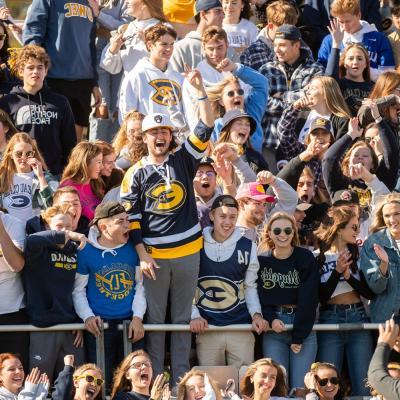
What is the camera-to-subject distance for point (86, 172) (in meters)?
13.8

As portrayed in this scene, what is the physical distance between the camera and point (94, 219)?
1299cm

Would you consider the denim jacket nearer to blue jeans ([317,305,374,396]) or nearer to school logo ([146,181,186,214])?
blue jeans ([317,305,374,396])

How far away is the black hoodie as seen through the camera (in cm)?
1498

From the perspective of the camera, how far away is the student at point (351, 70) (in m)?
16.2

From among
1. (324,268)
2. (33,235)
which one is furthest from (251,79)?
(33,235)

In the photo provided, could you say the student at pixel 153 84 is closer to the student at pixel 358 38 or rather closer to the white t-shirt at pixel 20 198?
the white t-shirt at pixel 20 198

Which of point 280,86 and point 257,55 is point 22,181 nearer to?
point 280,86

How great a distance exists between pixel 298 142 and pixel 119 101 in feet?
6.52

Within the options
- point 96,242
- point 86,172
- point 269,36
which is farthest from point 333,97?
point 96,242

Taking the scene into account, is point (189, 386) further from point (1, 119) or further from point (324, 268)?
point (1, 119)

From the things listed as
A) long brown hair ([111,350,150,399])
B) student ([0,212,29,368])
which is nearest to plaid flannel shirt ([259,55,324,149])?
student ([0,212,29,368])

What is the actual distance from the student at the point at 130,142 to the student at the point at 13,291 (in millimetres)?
1420

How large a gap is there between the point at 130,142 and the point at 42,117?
47.5 inches

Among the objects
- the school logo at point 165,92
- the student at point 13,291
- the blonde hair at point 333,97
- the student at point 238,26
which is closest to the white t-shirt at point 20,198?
the student at point 13,291
